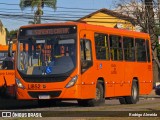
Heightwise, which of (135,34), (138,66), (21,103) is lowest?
(21,103)

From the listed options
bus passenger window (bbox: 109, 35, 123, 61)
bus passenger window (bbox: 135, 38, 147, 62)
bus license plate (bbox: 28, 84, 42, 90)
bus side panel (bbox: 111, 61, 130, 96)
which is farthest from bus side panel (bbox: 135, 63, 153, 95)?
bus license plate (bbox: 28, 84, 42, 90)

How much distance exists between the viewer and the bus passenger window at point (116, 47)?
20.3m

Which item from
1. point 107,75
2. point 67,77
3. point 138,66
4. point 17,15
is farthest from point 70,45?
point 17,15

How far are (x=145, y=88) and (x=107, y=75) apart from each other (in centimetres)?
438

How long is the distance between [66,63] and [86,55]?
927 millimetres

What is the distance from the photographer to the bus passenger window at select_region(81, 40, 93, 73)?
59.5ft

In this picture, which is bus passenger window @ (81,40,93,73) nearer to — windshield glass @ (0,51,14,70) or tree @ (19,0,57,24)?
windshield glass @ (0,51,14,70)

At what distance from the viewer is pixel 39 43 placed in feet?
60.6

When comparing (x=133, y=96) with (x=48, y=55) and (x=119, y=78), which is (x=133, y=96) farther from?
(x=48, y=55)

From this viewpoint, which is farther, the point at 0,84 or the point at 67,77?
the point at 0,84

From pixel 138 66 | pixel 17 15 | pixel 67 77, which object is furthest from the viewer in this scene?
pixel 17 15

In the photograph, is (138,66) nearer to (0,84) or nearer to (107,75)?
(107,75)

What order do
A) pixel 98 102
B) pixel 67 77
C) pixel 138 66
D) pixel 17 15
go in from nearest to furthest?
pixel 67 77
pixel 98 102
pixel 138 66
pixel 17 15

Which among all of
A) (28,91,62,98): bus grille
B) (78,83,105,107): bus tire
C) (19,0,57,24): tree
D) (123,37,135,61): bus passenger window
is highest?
(19,0,57,24): tree
